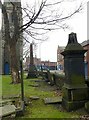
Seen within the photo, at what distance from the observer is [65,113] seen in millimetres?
7621

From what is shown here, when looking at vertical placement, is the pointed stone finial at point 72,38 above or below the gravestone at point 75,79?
above

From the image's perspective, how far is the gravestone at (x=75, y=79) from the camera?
802cm

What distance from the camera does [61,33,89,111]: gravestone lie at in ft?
26.3

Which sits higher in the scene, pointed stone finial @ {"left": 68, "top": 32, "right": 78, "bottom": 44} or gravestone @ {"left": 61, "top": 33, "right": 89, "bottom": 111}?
pointed stone finial @ {"left": 68, "top": 32, "right": 78, "bottom": 44}

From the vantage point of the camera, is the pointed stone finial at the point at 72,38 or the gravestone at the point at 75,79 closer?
the gravestone at the point at 75,79

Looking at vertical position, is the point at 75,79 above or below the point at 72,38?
below

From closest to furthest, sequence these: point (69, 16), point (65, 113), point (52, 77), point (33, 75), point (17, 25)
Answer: point (65, 113), point (52, 77), point (69, 16), point (17, 25), point (33, 75)

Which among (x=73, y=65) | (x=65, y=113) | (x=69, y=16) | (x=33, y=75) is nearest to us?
(x=65, y=113)

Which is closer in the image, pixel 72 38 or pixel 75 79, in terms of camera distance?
pixel 75 79

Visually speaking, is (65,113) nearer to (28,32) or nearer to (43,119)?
(43,119)

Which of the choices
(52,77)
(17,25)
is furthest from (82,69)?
(17,25)

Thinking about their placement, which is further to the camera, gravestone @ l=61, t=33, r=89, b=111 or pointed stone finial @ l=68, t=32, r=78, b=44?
pointed stone finial @ l=68, t=32, r=78, b=44

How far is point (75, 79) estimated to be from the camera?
8.27 m

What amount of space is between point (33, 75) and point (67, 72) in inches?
708
